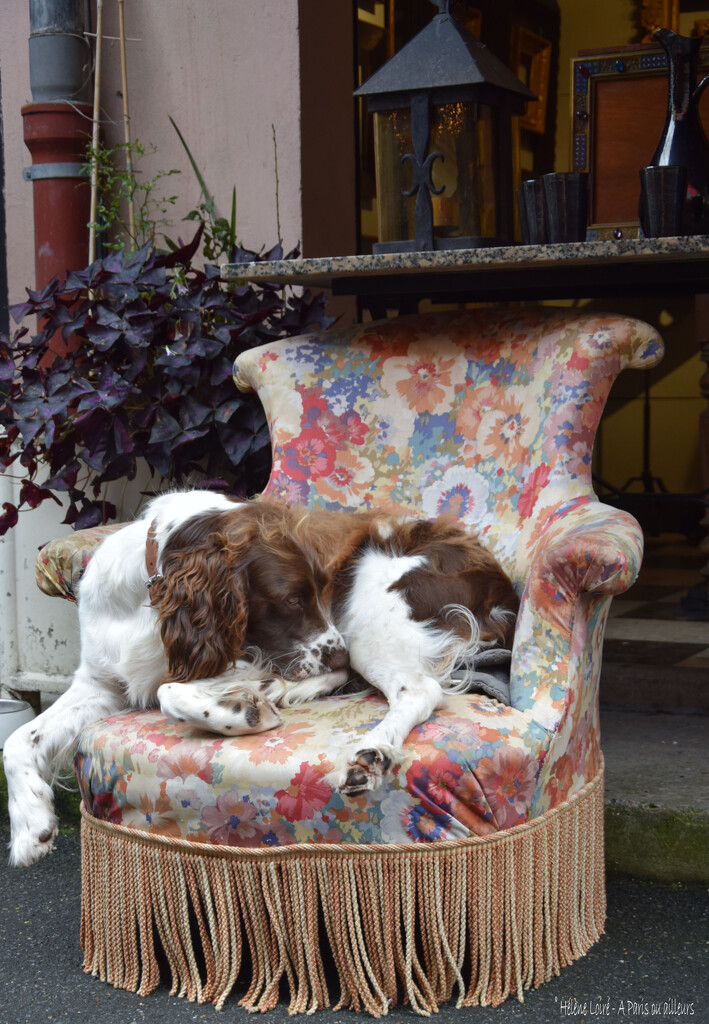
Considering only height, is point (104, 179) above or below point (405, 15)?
below

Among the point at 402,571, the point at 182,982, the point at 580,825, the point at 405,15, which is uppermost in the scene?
the point at 405,15

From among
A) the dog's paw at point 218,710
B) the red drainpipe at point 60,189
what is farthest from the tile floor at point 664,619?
the red drainpipe at point 60,189

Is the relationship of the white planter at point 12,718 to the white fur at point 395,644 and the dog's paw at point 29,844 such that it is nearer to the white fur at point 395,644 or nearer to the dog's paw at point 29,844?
the dog's paw at point 29,844

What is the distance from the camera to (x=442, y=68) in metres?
2.85

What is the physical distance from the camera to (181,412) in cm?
339

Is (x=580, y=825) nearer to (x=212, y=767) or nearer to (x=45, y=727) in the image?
(x=212, y=767)

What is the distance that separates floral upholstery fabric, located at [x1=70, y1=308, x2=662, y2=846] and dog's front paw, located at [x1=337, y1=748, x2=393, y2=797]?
39 mm

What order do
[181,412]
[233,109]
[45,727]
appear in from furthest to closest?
[233,109], [181,412], [45,727]

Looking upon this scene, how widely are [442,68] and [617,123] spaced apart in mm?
1606

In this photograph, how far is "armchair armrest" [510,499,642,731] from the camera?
2.21 meters

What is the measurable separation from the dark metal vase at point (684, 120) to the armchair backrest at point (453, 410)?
469 mm

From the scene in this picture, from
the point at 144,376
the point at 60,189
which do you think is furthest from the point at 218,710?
the point at 60,189

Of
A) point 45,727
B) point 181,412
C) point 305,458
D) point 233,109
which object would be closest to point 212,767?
point 45,727

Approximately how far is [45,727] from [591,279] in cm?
171
